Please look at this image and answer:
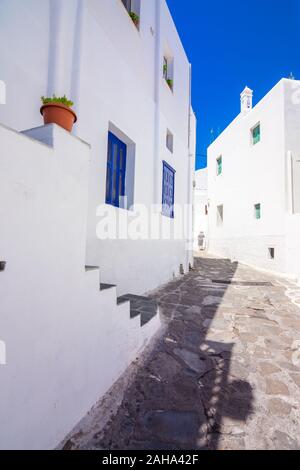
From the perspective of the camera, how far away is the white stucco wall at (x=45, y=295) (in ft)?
4.74

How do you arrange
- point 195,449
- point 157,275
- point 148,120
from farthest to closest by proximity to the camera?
point 157,275 → point 148,120 → point 195,449

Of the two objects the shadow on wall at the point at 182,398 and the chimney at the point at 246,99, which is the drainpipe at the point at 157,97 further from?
the chimney at the point at 246,99

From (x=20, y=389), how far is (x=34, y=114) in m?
3.19

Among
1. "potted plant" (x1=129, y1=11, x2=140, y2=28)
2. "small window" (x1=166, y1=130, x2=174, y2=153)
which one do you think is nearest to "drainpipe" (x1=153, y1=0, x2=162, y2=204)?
"potted plant" (x1=129, y1=11, x2=140, y2=28)

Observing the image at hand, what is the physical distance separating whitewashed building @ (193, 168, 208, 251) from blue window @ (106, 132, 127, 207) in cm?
1330

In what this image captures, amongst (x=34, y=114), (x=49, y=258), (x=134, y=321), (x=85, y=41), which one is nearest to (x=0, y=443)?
(x=49, y=258)

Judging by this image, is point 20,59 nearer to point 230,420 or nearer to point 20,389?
point 20,389

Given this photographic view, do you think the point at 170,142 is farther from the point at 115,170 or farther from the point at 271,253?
the point at 271,253

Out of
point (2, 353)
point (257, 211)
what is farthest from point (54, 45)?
point (257, 211)

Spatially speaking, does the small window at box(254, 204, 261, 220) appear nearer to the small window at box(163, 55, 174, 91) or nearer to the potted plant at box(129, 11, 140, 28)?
the small window at box(163, 55, 174, 91)

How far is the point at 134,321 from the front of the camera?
9.94 feet

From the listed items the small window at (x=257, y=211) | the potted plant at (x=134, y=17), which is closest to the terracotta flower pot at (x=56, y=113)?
the potted plant at (x=134, y=17)

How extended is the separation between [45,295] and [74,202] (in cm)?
77

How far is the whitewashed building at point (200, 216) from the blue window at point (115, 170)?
13.3 metres
